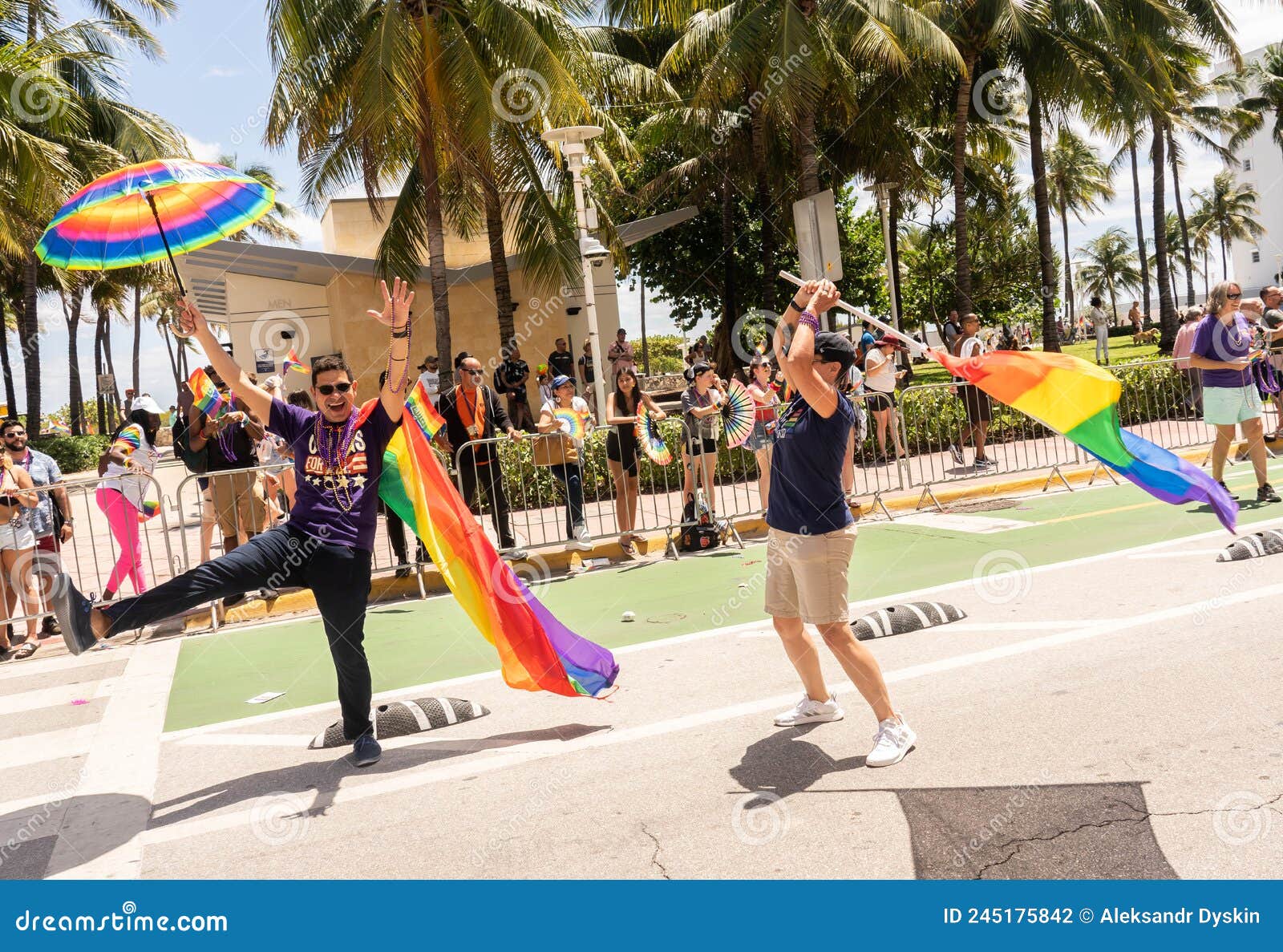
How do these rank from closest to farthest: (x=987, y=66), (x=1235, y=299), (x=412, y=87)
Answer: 1. (x=1235, y=299)
2. (x=412, y=87)
3. (x=987, y=66)

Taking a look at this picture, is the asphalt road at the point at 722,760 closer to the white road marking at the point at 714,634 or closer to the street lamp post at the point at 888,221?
the white road marking at the point at 714,634

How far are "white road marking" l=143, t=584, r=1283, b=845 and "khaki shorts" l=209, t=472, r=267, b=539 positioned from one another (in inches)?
226

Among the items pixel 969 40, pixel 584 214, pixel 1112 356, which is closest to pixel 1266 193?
pixel 1112 356

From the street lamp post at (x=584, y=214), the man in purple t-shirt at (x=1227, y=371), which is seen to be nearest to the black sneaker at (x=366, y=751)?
the man in purple t-shirt at (x=1227, y=371)

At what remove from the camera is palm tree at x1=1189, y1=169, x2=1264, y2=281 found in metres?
79.7

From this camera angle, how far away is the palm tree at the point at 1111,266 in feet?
310

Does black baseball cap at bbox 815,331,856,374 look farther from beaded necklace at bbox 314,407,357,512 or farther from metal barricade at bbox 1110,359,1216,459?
metal barricade at bbox 1110,359,1216,459

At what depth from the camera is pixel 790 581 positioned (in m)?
5.10

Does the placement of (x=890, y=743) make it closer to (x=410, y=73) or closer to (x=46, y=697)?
(x=46, y=697)

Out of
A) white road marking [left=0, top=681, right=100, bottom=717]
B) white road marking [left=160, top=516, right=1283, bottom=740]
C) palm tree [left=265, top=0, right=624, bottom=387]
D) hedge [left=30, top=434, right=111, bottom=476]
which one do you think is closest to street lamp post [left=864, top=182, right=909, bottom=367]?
palm tree [left=265, top=0, right=624, bottom=387]
